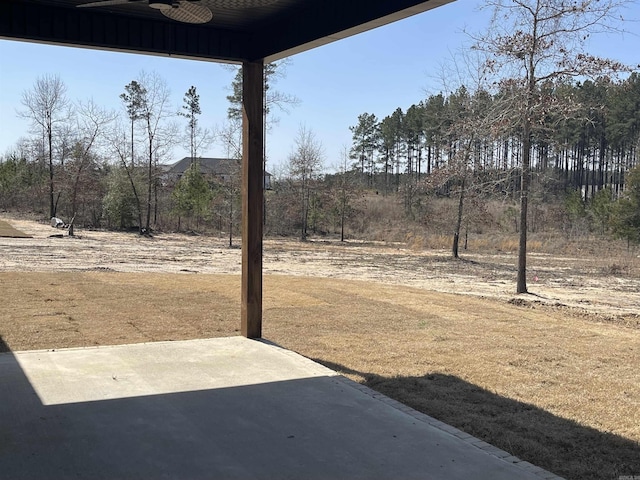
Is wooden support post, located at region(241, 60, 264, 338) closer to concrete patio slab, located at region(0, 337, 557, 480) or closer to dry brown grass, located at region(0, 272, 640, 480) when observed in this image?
dry brown grass, located at region(0, 272, 640, 480)

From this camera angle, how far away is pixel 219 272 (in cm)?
1457

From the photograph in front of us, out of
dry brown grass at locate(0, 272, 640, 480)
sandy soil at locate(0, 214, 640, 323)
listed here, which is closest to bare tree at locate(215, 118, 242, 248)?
sandy soil at locate(0, 214, 640, 323)

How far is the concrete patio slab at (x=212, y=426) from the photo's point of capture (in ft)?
10.1

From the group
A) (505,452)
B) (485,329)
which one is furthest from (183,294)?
(505,452)

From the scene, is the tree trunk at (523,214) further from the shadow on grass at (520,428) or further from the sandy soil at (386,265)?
the shadow on grass at (520,428)

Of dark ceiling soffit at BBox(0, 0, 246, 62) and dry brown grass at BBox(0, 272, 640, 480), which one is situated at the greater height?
dark ceiling soffit at BBox(0, 0, 246, 62)

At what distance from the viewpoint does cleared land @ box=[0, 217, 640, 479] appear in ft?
13.9

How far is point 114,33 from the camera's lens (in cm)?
523

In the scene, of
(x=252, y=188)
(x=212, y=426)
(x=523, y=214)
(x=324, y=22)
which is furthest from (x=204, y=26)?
(x=523, y=214)

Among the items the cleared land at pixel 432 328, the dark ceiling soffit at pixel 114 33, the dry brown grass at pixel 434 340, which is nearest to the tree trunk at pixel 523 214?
the cleared land at pixel 432 328

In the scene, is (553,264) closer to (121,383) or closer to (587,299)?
(587,299)

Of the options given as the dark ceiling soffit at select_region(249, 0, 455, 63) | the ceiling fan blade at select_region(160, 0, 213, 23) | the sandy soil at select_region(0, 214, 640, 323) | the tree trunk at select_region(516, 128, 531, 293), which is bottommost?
the sandy soil at select_region(0, 214, 640, 323)

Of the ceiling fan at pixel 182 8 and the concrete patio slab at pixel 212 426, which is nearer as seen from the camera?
the concrete patio slab at pixel 212 426

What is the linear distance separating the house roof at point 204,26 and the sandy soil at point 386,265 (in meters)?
7.48
